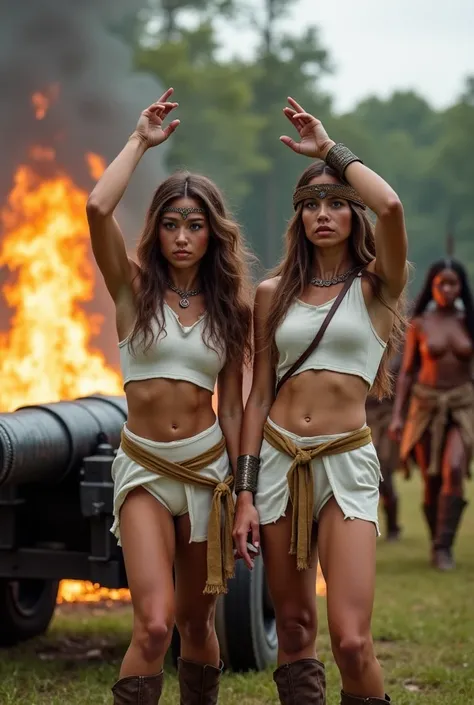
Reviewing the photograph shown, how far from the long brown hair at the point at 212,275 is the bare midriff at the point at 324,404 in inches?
14.0

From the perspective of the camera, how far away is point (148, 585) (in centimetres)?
403

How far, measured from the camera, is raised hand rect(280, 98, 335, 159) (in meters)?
4.34

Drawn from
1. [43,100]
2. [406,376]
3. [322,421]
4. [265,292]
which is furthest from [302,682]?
[43,100]

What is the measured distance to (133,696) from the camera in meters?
4.01

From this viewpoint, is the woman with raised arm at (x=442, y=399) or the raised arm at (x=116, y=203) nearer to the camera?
the raised arm at (x=116, y=203)

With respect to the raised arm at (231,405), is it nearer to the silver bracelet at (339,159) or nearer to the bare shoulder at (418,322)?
the silver bracelet at (339,159)

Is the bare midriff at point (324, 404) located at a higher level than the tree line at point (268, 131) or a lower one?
lower

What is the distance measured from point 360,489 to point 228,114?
40.4m

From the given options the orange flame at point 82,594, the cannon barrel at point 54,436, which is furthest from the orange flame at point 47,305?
the cannon barrel at point 54,436

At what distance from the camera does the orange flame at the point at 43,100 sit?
16.7 metres

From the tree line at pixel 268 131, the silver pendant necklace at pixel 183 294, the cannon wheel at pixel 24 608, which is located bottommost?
the cannon wheel at pixel 24 608

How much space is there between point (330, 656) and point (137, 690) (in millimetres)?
2403

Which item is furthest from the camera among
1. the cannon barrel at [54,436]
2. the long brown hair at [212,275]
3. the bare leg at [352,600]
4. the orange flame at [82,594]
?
the orange flame at [82,594]

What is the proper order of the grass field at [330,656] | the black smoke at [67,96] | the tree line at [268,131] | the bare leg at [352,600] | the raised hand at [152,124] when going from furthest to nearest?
the tree line at [268,131], the black smoke at [67,96], the grass field at [330,656], the raised hand at [152,124], the bare leg at [352,600]
